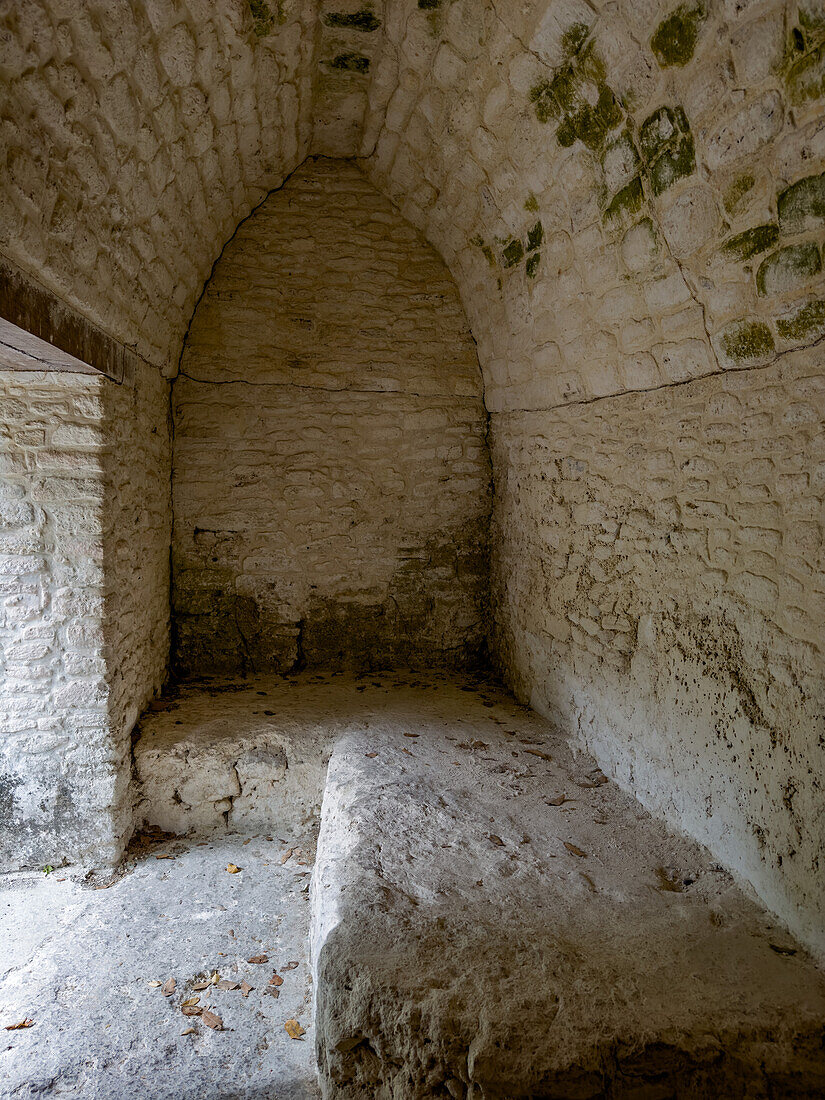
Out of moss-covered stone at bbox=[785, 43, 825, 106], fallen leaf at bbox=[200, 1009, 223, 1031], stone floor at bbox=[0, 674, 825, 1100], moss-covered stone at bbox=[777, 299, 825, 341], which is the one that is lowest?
fallen leaf at bbox=[200, 1009, 223, 1031]

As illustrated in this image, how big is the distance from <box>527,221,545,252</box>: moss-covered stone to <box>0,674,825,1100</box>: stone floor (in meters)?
2.51

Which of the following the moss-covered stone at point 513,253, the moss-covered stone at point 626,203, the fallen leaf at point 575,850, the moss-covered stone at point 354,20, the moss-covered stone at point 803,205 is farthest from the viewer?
the moss-covered stone at point 513,253

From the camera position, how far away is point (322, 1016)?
1972mm

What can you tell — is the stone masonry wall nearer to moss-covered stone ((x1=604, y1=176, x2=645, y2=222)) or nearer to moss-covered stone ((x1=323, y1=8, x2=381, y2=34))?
moss-covered stone ((x1=604, y1=176, x2=645, y2=222))

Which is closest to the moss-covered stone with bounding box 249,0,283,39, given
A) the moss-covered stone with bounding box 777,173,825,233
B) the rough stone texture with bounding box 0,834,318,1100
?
the moss-covered stone with bounding box 777,173,825,233

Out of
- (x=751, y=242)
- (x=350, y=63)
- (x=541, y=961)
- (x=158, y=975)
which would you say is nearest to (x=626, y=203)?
(x=751, y=242)

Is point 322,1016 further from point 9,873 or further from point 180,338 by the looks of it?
point 180,338

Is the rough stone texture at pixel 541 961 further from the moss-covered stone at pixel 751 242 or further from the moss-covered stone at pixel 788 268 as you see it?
the moss-covered stone at pixel 751 242

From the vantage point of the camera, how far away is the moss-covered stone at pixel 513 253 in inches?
141

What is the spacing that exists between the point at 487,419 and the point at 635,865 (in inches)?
118

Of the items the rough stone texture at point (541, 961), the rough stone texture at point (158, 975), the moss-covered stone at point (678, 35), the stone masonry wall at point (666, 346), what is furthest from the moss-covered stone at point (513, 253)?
the rough stone texture at point (158, 975)

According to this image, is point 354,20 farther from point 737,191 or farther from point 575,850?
point 575,850

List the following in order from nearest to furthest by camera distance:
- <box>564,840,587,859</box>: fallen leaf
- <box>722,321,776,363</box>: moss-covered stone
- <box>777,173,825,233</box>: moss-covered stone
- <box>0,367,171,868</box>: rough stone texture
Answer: <box>777,173,825,233</box>: moss-covered stone → <box>722,321,776,363</box>: moss-covered stone → <box>564,840,587,859</box>: fallen leaf → <box>0,367,171,868</box>: rough stone texture

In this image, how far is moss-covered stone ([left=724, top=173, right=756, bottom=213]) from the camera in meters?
2.04
